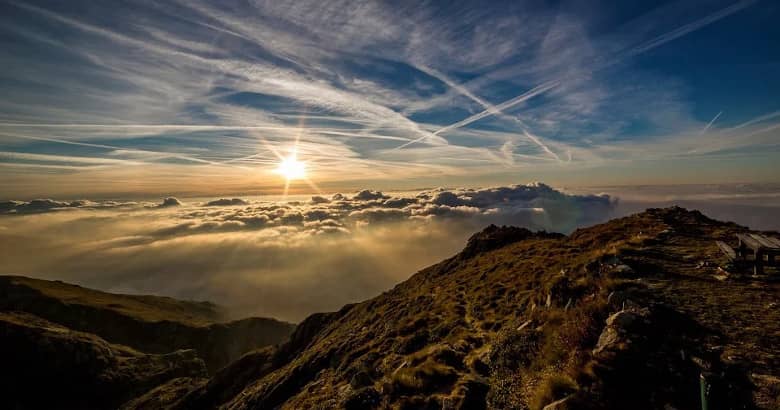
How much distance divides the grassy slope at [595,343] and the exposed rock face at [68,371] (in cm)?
11501

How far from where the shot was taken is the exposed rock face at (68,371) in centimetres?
9675

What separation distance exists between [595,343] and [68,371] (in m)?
151

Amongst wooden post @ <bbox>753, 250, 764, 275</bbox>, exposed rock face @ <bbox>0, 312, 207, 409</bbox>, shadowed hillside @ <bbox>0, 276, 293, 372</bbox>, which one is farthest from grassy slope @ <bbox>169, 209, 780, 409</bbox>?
shadowed hillside @ <bbox>0, 276, 293, 372</bbox>

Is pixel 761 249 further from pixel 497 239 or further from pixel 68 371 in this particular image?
pixel 68 371

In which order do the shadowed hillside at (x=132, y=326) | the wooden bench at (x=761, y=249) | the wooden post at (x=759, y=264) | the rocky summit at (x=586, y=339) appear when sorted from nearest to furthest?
1. the rocky summit at (x=586, y=339)
2. the wooden bench at (x=761, y=249)
3. the wooden post at (x=759, y=264)
4. the shadowed hillside at (x=132, y=326)

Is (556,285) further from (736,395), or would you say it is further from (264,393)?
(264,393)

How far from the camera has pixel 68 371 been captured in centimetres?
10125

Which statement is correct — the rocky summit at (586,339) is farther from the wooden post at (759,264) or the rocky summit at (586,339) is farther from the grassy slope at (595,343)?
the wooden post at (759,264)

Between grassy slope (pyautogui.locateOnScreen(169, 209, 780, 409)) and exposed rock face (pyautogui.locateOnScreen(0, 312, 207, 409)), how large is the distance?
377ft

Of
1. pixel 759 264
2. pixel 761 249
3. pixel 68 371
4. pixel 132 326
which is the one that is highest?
pixel 761 249

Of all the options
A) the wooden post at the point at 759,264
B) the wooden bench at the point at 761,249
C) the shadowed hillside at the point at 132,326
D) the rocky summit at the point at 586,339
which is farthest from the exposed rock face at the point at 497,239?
the shadowed hillside at the point at 132,326

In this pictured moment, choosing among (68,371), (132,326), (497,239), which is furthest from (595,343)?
(132,326)

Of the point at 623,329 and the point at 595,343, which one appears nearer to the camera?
the point at 623,329

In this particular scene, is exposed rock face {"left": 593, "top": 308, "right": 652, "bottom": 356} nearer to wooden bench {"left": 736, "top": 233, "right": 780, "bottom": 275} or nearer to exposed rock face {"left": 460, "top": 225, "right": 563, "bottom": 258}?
wooden bench {"left": 736, "top": 233, "right": 780, "bottom": 275}
